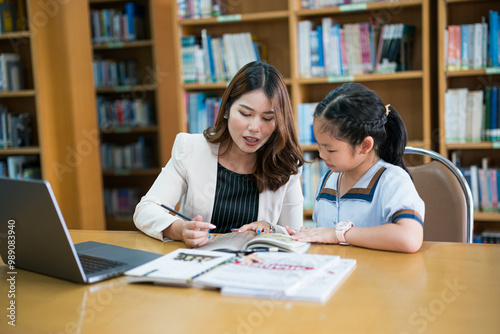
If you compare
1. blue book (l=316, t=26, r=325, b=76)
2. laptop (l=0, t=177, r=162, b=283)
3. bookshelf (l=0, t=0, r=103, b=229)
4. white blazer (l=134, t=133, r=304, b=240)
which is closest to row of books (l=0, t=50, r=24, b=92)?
bookshelf (l=0, t=0, r=103, b=229)

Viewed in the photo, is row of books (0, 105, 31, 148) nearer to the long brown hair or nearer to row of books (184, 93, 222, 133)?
row of books (184, 93, 222, 133)

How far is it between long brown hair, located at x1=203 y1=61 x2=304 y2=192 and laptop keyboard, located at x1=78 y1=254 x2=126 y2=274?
0.65m

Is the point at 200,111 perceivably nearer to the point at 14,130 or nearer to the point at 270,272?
the point at 14,130

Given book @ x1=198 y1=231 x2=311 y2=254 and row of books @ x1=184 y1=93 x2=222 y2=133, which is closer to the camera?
book @ x1=198 y1=231 x2=311 y2=254

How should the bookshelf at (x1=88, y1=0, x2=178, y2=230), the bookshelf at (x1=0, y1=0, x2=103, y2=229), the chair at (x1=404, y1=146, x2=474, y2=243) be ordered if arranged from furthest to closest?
the bookshelf at (x1=88, y1=0, x2=178, y2=230)
the bookshelf at (x1=0, y1=0, x2=103, y2=229)
the chair at (x1=404, y1=146, x2=474, y2=243)

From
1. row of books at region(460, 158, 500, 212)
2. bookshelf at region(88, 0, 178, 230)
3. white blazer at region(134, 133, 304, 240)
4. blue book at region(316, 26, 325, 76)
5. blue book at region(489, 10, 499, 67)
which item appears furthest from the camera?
bookshelf at region(88, 0, 178, 230)

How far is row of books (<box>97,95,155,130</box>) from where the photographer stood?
4504 millimetres

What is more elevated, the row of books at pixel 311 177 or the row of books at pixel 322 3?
the row of books at pixel 322 3

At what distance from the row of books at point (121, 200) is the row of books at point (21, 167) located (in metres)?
1.06

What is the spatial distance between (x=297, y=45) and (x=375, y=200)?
173 cm

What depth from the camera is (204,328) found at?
2.69 feet

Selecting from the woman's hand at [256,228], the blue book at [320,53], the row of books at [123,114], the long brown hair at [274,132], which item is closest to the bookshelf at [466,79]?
the blue book at [320,53]

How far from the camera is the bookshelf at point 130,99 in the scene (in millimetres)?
4344

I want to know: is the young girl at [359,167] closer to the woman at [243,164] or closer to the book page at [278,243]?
the book page at [278,243]
